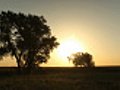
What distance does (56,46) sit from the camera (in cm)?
4362

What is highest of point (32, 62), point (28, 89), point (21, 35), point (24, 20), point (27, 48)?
point (24, 20)

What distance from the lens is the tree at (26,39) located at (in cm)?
4016

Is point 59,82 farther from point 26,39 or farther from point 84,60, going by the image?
point 84,60

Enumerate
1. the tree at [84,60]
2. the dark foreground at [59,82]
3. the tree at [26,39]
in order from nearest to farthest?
the dark foreground at [59,82] < the tree at [26,39] < the tree at [84,60]

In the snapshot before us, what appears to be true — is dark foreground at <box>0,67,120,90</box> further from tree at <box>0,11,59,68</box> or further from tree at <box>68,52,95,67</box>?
tree at <box>68,52,95,67</box>

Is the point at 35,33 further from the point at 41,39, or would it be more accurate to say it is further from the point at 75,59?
the point at 75,59

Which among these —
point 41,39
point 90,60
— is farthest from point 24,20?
point 90,60

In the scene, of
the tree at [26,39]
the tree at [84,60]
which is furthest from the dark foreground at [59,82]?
the tree at [84,60]

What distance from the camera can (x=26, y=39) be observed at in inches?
1569

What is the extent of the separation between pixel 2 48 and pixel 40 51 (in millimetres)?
8385

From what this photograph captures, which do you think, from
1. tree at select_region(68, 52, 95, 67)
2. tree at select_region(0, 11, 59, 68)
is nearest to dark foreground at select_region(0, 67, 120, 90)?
tree at select_region(0, 11, 59, 68)

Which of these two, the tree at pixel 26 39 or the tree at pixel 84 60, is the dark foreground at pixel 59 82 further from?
the tree at pixel 84 60

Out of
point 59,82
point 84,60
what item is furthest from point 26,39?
point 84,60

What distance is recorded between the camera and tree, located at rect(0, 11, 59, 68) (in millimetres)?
40156
